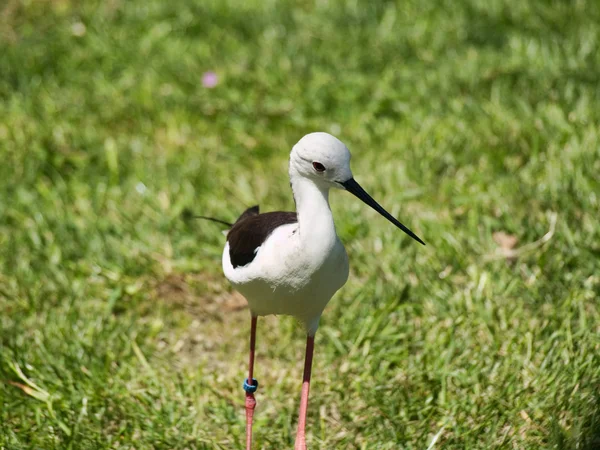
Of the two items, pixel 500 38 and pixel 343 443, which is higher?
pixel 500 38

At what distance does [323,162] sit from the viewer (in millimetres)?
2803

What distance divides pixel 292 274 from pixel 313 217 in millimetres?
197

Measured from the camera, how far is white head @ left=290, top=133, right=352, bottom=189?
9.16 feet

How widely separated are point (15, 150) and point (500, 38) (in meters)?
3.14

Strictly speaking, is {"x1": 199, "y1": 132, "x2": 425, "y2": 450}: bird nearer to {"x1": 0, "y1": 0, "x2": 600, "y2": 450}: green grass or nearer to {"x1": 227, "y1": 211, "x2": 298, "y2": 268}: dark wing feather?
{"x1": 227, "y1": 211, "x2": 298, "y2": 268}: dark wing feather

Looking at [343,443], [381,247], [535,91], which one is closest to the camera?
[343,443]

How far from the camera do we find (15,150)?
514cm

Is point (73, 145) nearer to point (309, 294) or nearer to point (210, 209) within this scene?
point (210, 209)

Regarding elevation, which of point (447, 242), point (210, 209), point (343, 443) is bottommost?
point (343, 443)

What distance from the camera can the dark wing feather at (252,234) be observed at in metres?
3.07

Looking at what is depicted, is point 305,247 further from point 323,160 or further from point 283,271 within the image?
point 323,160

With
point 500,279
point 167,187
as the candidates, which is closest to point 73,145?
point 167,187

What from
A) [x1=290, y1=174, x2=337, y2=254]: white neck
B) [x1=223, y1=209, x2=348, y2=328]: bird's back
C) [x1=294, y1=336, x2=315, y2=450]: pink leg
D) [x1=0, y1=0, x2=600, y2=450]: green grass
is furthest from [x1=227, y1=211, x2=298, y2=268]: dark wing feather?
[x1=0, y1=0, x2=600, y2=450]: green grass

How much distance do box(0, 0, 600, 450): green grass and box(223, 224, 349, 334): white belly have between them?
0.70 meters
